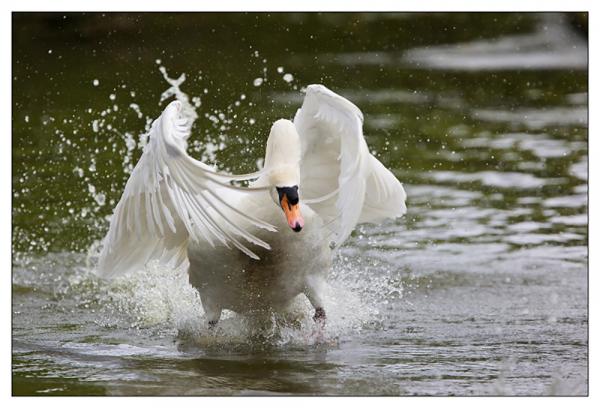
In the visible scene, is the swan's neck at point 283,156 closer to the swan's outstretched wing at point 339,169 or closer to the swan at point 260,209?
the swan at point 260,209

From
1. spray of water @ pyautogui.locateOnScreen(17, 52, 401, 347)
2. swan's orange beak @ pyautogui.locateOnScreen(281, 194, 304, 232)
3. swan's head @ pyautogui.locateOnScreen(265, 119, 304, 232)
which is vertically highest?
swan's head @ pyautogui.locateOnScreen(265, 119, 304, 232)

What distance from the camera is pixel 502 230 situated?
28.4 feet

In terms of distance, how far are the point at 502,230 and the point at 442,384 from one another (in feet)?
11.5

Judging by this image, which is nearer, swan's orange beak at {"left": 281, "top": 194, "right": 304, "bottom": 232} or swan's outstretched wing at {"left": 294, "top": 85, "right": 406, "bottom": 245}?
swan's outstretched wing at {"left": 294, "top": 85, "right": 406, "bottom": 245}

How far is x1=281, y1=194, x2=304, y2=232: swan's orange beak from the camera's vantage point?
18.3 feet

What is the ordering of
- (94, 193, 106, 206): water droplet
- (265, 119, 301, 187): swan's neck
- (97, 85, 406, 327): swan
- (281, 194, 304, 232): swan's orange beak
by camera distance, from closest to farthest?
1. (97, 85, 406, 327): swan
2. (281, 194, 304, 232): swan's orange beak
3. (265, 119, 301, 187): swan's neck
4. (94, 193, 106, 206): water droplet

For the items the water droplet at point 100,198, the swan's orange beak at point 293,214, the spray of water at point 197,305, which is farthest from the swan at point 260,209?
the water droplet at point 100,198

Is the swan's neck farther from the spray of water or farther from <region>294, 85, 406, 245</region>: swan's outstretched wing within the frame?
the spray of water

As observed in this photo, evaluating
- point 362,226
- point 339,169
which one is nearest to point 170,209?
point 339,169

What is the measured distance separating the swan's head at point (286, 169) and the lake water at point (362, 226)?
2.67 feet

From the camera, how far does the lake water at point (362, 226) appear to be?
580 cm

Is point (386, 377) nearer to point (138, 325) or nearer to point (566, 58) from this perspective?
point (138, 325)

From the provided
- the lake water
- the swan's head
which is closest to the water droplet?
the lake water

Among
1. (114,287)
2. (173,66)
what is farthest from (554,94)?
(114,287)
